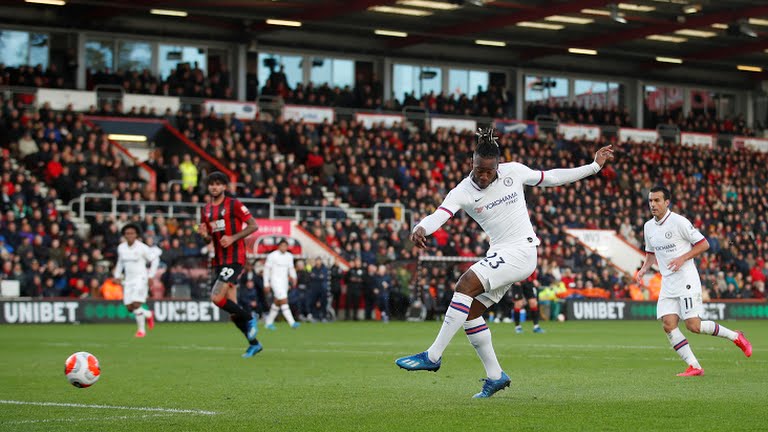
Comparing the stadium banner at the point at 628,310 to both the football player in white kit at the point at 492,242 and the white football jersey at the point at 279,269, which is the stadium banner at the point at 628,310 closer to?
the white football jersey at the point at 279,269

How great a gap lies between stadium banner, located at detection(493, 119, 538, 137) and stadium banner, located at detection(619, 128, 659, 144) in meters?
4.53

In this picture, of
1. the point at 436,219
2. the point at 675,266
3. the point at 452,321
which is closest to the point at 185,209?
the point at 675,266

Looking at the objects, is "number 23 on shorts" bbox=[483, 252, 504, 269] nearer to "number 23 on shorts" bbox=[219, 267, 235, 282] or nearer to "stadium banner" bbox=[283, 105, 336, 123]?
"number 23 on shorts" bbox=[219, 267, 235, 282]

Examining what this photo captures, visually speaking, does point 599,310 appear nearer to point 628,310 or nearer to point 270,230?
point 628,310

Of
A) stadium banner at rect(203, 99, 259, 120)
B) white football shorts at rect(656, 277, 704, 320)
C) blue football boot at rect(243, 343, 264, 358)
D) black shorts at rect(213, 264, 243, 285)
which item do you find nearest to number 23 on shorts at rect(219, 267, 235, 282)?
black shorts at rect(213, 264, 243, 285)

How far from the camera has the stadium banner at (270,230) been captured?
36.4m

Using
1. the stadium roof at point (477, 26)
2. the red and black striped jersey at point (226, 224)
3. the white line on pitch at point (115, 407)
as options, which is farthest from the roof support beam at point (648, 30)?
the white line on pitch at point (115, 407)

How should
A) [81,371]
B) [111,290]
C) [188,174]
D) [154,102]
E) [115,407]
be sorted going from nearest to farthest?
[115,407]
[81,371]
[111,290]
[188,174]
[154,102]

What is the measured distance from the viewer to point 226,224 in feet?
54.9

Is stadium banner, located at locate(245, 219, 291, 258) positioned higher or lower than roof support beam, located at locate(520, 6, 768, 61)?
lower

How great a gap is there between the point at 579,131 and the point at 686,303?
133ft

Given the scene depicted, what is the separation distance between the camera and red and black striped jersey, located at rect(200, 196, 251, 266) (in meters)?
16.7

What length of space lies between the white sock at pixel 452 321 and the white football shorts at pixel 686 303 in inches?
174

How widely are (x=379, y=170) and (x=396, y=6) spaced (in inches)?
283
